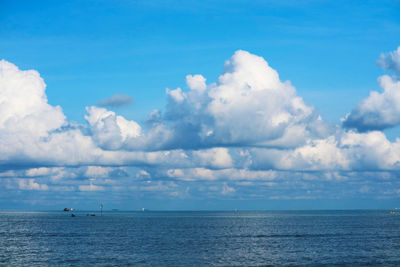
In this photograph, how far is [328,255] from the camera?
327 ft

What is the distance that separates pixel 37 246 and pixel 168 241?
113 ft

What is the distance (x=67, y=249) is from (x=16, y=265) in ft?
91.2

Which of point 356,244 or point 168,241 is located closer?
point 356,244

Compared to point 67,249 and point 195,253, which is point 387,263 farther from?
point 67,249

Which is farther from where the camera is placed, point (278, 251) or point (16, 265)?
point (278, 251)

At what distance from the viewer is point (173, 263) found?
8844cm

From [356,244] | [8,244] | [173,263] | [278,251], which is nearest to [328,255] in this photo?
[278,251]

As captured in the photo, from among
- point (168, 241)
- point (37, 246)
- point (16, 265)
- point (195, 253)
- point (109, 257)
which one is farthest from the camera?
point (168, 241)

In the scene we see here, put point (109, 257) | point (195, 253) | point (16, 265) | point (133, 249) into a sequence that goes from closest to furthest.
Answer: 1. point (16, 265)
2. point (109, 257)
3. point (195, 253)
4. point (133, 249)

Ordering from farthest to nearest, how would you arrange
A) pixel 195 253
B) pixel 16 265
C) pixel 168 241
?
pixel 168 241, pixel 195 253, pixel 16 265

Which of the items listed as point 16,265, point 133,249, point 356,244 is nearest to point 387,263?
point 356,244

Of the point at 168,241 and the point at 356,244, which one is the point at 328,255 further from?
the point at 168,241

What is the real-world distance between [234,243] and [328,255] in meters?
32.2

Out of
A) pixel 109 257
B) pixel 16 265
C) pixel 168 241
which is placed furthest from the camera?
pixel 168 241
